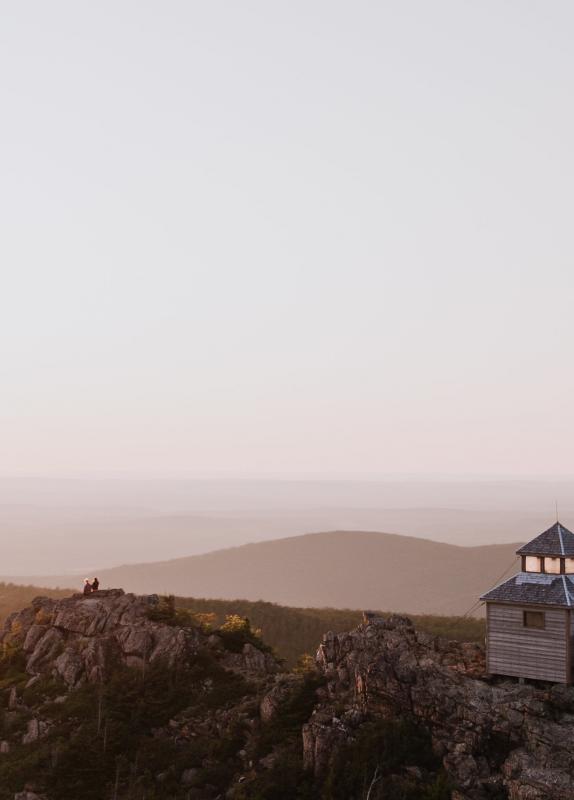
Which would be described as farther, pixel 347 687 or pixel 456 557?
pixel 456 557

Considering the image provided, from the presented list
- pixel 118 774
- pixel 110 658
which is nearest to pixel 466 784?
pixel 118 774

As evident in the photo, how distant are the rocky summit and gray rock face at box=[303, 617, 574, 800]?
59 millimetres

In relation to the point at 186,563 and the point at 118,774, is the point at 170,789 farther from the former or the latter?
the point at 186,563

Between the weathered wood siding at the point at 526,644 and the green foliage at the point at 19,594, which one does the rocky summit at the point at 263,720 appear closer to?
the weathered wood siding at the point at 526,644

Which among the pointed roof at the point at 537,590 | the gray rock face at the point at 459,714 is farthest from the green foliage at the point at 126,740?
the pointed roof at the point at 537,590

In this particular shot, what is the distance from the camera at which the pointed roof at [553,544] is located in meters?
38.8

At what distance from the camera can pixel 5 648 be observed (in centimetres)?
4847

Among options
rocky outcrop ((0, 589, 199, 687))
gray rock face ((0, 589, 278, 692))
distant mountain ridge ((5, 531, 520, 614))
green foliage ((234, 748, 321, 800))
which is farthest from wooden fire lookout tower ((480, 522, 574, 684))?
distant mountain ridge ((5, 531, 520, 614))

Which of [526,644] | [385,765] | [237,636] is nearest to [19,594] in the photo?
[237,636]

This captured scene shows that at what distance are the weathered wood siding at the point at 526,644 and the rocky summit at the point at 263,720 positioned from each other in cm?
74

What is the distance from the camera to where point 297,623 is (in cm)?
6619

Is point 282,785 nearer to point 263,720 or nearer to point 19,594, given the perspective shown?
point 263,720

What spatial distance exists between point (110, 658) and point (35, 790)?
365 inches

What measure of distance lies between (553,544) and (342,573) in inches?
5346
